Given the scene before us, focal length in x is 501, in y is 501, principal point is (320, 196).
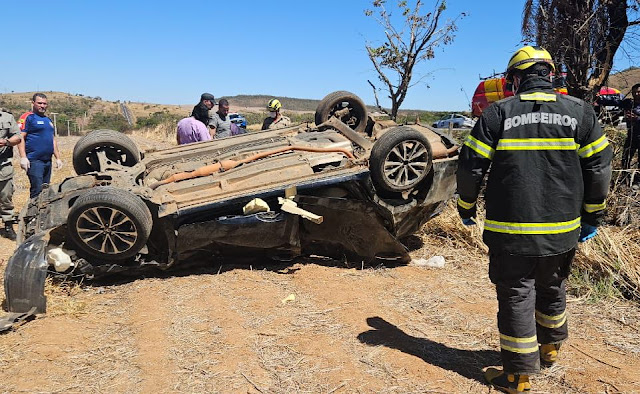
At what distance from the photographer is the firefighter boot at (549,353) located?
3.12 metres

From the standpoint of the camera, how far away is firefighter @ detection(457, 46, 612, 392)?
8.79 feet

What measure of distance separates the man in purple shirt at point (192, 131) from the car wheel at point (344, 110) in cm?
160

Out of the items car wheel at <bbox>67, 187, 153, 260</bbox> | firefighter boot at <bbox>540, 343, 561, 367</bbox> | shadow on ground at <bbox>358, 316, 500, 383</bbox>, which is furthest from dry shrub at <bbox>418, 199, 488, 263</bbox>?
car wheel at <bbox>67, 187, 153, 260</bbox>

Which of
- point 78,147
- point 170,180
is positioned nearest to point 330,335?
point 170,180

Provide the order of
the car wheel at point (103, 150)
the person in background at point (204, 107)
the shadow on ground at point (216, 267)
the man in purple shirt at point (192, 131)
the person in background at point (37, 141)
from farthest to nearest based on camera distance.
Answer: the person in background at point (204, 107), the man in purple shirt at point (192, 131), the person in background at point (37, 141), the car wheel at point (103, 150), the shadow on ground at point (216, 267)

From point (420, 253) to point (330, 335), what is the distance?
2.46 meters

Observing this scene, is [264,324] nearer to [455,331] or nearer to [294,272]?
[294,272]

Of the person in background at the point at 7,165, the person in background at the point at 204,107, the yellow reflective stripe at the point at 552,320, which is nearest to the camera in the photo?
the yellow reflective stripe at the point at 552,320

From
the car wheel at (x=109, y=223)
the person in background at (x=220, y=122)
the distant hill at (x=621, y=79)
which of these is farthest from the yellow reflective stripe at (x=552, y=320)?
the person in background at (x=220, y=122)

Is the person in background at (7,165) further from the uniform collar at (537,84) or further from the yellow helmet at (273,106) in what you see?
the uniform collar at (537,84)

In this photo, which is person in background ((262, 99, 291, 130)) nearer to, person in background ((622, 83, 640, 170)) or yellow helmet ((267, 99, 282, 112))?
yellow helmet ((267, 99, 282, 112))

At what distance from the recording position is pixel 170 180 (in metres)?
4.69

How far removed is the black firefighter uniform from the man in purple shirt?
4719 millimetres

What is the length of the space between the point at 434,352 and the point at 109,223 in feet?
8.90
